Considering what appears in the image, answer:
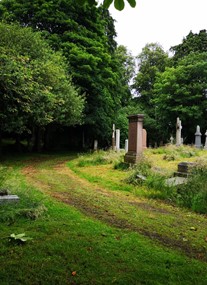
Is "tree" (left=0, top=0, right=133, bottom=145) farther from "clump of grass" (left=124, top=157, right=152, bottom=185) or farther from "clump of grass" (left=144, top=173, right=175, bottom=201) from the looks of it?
"clump of grass" (left=144, top=173, right=175, bottom=201)

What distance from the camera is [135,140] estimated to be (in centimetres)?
1244

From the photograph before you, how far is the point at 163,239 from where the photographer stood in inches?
165

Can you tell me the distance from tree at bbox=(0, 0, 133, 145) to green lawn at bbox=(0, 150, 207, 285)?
14430mm

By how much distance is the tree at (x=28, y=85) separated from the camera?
10.9 m

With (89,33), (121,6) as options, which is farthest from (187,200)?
(89,33)

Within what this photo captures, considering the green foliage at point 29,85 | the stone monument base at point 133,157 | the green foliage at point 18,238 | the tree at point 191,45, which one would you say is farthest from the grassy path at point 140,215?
the tree at point 191,45

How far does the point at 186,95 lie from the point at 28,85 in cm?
2007

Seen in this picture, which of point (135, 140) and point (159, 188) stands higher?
point (135, 140)

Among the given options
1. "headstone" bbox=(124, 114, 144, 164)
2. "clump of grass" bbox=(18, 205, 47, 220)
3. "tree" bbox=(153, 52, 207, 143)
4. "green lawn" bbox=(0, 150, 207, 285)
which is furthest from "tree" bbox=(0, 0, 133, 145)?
"clump of grass" bbox=(18, 205, 47, 220)

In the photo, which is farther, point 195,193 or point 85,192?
point 85,192

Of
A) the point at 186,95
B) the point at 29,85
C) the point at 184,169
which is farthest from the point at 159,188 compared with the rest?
the point at 186,95

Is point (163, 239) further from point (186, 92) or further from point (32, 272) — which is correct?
point (186, 92)

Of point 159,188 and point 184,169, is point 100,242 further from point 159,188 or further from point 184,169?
point 184,169

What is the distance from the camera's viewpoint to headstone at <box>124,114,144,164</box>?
479 inches
